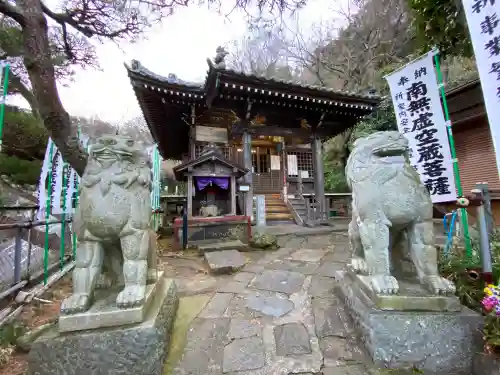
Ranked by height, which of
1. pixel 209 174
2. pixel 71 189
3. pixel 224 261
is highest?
pixel 209 174

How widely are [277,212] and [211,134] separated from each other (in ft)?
13.6

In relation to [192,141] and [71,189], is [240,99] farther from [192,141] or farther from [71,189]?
[71,189]

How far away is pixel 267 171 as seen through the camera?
12.8 metres

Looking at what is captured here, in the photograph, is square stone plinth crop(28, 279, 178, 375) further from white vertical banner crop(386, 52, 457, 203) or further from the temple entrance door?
the temple entrance door

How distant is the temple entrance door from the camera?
40.7ft

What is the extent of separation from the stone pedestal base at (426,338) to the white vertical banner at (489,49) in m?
1.38

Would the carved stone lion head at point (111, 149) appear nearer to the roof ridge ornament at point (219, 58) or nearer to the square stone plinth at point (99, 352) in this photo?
the square stone plinth at point (99, 352)

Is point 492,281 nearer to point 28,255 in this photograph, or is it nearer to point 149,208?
point 149,208

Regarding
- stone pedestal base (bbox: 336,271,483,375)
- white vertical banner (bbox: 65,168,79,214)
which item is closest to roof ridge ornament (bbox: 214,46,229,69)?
white vertical banner (bbox: 65,168,79,214)

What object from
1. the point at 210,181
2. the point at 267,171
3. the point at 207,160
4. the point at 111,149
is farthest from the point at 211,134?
the point at 111,149

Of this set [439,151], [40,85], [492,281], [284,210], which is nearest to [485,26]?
[439,151]

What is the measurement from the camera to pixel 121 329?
5.97 ft

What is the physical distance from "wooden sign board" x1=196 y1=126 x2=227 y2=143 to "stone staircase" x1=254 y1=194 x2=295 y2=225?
3.40m

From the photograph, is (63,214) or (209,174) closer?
(63,214)
